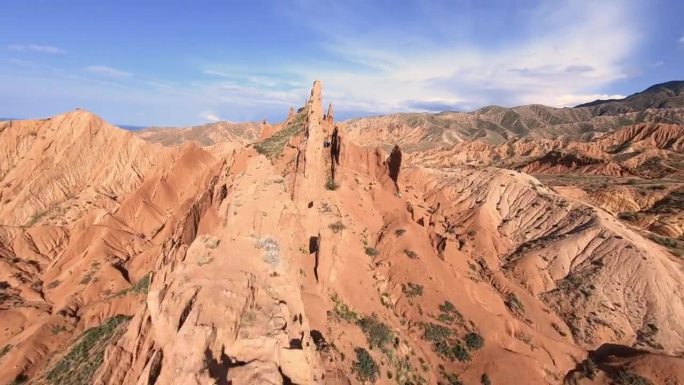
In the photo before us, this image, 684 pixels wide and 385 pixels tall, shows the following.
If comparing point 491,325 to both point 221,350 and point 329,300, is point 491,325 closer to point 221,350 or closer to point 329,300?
point 329,300

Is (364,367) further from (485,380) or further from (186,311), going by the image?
(186,311)

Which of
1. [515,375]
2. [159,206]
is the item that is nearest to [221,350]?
[515,375]

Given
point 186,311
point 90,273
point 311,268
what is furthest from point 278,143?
point 186,311

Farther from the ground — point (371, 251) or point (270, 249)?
point (270, 249)

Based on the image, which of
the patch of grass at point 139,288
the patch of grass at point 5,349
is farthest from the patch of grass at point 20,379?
the patch of grass at point 139,288

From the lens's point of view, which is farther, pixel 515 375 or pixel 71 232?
pixel 71 232

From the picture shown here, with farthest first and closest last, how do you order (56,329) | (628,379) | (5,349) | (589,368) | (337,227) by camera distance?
(337,227) < (56,329) < (5,349) < (589,368) < (628,379)
